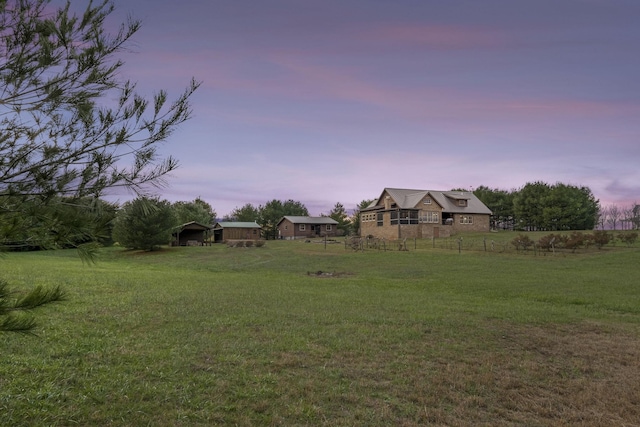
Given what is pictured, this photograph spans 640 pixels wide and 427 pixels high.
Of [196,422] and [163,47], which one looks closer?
[196,422]

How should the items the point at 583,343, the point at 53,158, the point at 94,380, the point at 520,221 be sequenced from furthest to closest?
the point at 520,221 < the point at 583,343 < the point at 94,380 < the point at 53,158

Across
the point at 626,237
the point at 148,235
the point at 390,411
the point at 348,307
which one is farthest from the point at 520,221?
the point at 390,411

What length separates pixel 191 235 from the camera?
176ft

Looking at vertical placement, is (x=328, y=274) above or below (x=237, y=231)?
below

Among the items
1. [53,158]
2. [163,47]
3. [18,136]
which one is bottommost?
[53,158]

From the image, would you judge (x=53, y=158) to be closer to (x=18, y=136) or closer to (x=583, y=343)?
(x=18, y=136)

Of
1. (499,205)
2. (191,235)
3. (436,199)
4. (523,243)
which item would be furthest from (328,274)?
(499,205)

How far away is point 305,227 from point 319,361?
6420 cm

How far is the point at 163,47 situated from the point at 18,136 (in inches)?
108

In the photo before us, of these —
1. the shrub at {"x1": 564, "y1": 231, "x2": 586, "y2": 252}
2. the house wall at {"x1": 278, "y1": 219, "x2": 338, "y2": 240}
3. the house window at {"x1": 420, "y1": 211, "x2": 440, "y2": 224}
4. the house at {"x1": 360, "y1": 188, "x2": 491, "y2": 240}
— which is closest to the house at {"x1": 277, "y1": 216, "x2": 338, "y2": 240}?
the house wall at {"x1": 278, "y1": 219, "x2": 338, "y2": 240}

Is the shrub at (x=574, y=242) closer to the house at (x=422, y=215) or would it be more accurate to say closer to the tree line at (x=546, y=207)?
the house at (x=422, y=215)

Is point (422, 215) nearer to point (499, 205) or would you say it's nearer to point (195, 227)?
point (195, 227)

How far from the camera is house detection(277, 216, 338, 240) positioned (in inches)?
2729

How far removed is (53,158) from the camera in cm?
341
